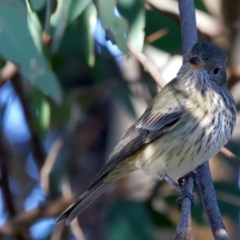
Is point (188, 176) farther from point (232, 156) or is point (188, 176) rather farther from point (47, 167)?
point (47, 167)

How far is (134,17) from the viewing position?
3.29 meters

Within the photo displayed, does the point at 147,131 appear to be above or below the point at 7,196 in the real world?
above

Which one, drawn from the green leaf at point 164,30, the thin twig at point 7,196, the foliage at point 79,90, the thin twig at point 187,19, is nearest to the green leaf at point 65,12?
the foliage at point 79,90

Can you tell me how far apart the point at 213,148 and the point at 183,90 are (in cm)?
48

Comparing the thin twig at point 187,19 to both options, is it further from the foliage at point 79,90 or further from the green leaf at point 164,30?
the green leaf at point 164,30

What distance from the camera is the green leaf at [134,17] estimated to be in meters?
3.18

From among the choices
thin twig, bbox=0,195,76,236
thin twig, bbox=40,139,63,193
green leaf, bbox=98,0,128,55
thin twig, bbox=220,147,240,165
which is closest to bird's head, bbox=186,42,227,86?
thin twig, bbox=220,147,240,165

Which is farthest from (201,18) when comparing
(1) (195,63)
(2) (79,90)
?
(1) (195,63)

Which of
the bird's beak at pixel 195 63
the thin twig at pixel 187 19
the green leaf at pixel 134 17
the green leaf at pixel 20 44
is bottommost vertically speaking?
the bird's beak at pixel 195 63

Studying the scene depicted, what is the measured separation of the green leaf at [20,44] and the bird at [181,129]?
3.23 feet

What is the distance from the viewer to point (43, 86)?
2.41 metres

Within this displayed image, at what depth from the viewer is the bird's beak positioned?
10.8 ft

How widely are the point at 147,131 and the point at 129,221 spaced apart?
0.56m

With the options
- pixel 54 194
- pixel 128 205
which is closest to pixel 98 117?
pixel 54 194
